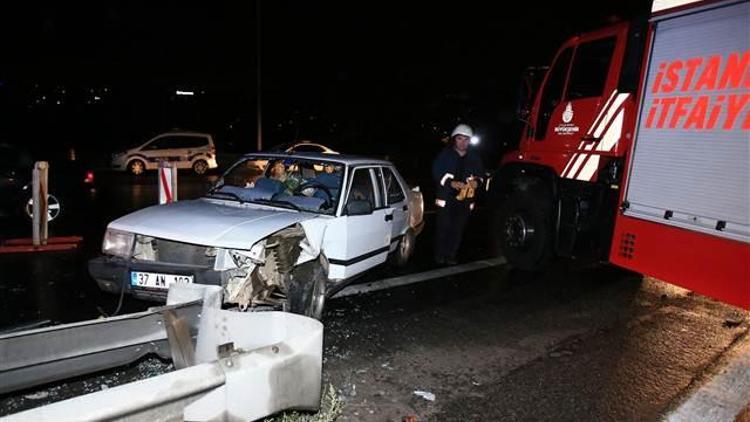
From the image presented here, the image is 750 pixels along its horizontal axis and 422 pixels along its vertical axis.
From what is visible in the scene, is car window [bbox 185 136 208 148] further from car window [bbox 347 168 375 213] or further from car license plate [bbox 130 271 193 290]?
car license plate [bbox 130 271 193 290]

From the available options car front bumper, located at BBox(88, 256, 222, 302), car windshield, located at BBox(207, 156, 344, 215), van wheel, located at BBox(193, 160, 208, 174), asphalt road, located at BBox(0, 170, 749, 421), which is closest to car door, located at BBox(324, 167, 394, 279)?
car windshield, located at BBox(207, 156, 344, 215)

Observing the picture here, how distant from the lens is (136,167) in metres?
19.2

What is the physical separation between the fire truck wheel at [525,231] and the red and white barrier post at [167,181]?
15.1 feet

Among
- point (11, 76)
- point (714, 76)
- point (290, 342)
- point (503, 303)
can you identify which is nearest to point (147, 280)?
point (290, 342)

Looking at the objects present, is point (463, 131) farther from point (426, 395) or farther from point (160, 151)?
point (160, 151)

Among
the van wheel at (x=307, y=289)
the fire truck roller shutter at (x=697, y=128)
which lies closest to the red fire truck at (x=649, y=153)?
the fire truck roller shutter at (x=697, y=128)

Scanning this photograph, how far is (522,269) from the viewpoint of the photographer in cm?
741

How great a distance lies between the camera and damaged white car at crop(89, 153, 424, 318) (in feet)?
14.6

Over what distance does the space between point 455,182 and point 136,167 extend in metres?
15.1

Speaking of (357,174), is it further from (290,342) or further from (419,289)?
(290,342)

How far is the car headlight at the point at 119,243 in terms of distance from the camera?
4691 mm

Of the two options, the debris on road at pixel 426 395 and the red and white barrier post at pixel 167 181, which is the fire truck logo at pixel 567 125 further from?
the red and white barrier post at pixel 167 181

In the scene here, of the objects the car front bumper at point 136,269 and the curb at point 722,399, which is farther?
the car front bumper at point 136,269

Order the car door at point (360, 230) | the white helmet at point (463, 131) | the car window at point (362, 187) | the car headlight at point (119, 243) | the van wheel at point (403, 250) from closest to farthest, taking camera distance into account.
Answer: the car headlight at point (119, 243), the car door at point (360, 230), the car window at point (362, 187), the van wheel at point (403, 250), the white helmet at point (463, 131)
